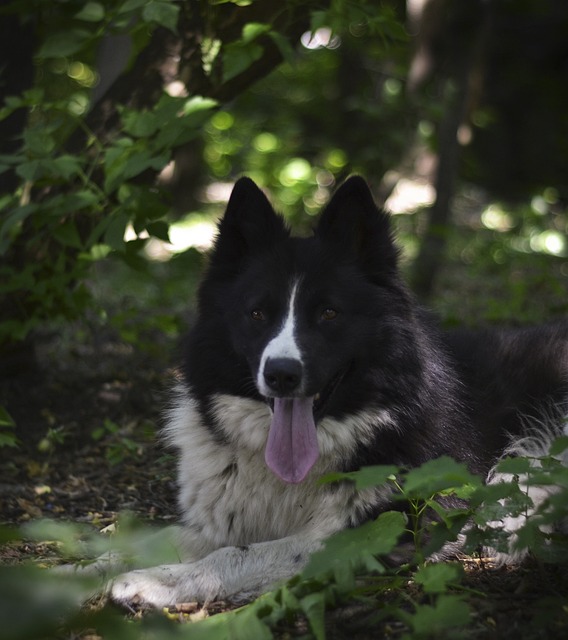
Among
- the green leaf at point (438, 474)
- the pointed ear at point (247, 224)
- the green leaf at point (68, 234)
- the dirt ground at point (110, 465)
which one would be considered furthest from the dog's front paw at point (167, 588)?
the green leaf at point (68, 234)

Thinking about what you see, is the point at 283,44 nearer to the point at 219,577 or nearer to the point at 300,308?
the point at 300,308

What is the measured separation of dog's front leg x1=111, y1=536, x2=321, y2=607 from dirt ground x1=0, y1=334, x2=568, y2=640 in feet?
1.29

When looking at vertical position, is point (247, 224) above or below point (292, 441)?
above

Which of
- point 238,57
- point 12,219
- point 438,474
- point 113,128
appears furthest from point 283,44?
point 438,474

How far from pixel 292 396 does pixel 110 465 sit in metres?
1.89

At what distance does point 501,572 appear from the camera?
3.53 meters

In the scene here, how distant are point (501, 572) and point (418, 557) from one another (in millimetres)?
486

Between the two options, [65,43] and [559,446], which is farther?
[65,43]

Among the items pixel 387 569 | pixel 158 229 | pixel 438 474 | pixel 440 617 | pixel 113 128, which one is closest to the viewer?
pixel 440 617

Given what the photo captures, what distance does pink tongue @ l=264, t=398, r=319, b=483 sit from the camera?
365 centimetres

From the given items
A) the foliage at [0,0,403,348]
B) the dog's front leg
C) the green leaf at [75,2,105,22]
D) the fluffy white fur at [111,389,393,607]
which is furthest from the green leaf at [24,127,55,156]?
the dog's front leg

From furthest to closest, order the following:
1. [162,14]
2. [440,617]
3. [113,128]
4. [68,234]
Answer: [113,128] < [68,234] < [162,14] < [440,617]

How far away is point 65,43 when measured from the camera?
479 cm

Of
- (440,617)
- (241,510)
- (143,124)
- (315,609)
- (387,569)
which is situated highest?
(143,124)
